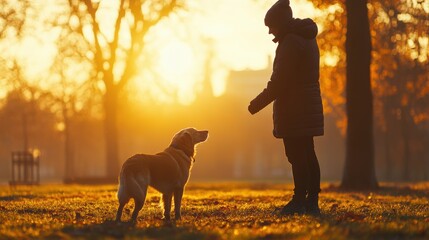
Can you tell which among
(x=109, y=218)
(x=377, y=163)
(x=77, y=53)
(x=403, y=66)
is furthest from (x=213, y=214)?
(x=377, y=163)

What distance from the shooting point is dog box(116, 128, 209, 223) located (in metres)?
9.39

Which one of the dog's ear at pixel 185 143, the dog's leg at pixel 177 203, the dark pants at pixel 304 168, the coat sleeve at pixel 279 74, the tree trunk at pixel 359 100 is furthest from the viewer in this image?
the tree trunk at pixel 359 100

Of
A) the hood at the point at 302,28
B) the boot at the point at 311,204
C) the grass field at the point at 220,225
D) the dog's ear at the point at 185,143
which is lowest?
the grass field at the point at 220,225

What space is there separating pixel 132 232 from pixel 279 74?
3196 mm

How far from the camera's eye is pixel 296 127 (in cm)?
1021

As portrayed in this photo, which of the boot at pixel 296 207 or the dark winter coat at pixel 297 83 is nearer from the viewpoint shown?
the dark winter coat at pixel 297 83

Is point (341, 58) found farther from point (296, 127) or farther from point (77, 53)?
point (296, 127)

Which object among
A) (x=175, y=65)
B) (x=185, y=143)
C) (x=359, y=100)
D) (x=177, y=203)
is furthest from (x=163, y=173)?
(x=175, y=65)

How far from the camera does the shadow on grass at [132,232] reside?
770 centimetres

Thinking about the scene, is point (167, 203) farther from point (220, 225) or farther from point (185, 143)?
point (220, 225)

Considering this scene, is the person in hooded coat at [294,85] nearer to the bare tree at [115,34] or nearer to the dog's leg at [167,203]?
the dog's leg at [167,203]

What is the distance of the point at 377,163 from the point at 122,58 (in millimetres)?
32873

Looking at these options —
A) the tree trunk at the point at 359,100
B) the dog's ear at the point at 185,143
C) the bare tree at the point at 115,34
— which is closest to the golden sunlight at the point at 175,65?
the bare tree at the point at 115,34

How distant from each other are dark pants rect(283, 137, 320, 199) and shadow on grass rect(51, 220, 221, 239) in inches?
86.7
